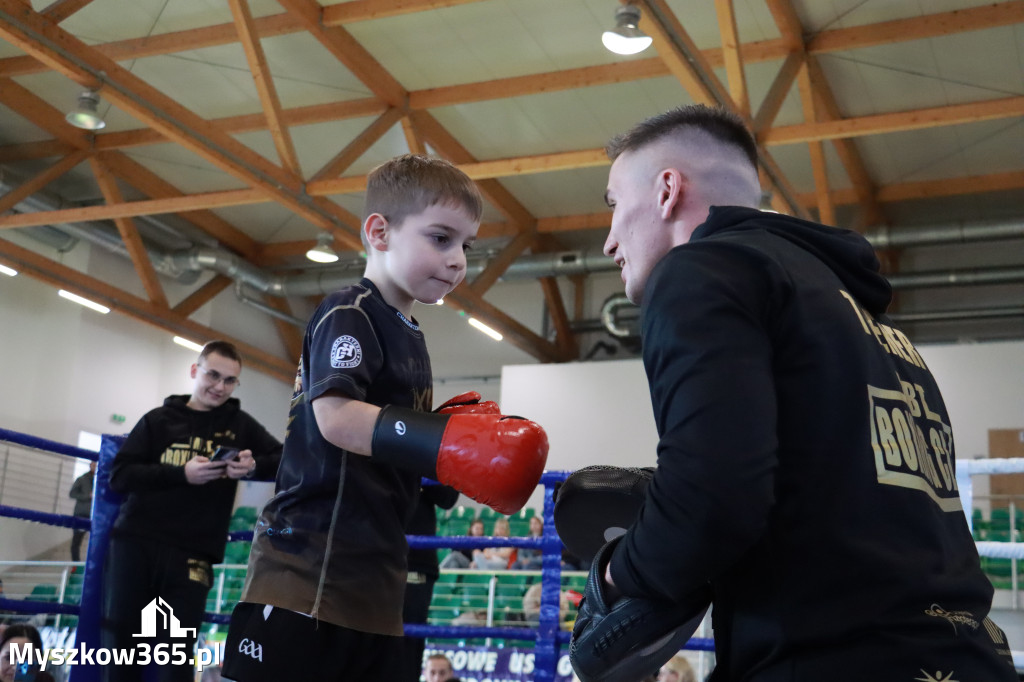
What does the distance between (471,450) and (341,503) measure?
1.08 feet

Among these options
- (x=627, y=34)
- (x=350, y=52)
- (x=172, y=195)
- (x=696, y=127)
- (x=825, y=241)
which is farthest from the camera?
(x=172, y=195)

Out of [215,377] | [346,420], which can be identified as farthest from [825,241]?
[215,377]

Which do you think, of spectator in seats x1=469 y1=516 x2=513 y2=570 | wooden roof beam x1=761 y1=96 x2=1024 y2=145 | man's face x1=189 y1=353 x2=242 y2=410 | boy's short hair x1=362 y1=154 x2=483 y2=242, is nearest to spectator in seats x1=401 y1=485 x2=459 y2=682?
man's face x1=189 y1=353 x2=242 y2=410

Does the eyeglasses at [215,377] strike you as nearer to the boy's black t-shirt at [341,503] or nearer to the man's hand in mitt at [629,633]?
the boy's black t-shirt at [341,503]

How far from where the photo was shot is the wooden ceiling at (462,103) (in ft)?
25.5

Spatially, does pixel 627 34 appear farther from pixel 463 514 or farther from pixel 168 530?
pixel 463 514

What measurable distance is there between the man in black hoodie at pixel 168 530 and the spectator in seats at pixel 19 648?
0.87m

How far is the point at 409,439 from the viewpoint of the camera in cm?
166

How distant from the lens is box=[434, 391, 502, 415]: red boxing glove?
184cm

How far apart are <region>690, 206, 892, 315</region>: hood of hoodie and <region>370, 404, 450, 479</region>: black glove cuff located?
0.60 metres

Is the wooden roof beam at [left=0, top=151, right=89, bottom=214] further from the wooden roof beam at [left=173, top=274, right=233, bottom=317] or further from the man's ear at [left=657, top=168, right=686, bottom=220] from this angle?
the man's ear at [left=657, top=168, right=686, bottom=220]

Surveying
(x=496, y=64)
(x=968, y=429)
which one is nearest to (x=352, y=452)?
(x=496, y=64)

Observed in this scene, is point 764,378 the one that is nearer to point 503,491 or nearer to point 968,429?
point 503,491

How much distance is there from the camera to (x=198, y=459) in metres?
3.31
